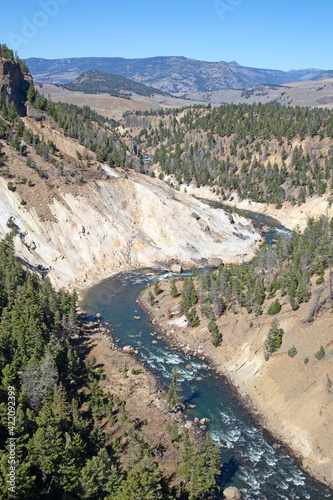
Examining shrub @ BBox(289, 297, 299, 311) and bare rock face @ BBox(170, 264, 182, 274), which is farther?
bare rock face @ BBox(170, 264, 182, 274)

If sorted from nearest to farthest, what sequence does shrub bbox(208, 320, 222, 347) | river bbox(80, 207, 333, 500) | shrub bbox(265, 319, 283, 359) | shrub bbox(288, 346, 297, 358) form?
1. river bbox(80, 207, 333, 500)
2. shrub bbox(288, 346, 297, 358)
3. shrub bbox(265, 319, 283, 359)
4. shrub bbox(208, 320, 222, 347)

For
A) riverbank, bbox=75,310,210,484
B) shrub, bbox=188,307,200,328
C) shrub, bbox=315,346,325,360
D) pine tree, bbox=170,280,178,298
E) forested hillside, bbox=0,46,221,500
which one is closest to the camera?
forested hillside, bbox=0,46,221,500

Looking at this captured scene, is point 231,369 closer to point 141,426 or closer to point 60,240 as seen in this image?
point 141,426

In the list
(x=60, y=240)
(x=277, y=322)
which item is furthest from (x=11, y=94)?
(x=277, y=322)

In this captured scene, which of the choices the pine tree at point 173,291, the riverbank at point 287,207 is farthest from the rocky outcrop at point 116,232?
the riverbank at point 287,207

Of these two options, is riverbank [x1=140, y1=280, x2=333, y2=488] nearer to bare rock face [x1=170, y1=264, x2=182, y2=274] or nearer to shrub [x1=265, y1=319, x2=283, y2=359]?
shrub [x1=265, y1=319, x2=283, y2=359]

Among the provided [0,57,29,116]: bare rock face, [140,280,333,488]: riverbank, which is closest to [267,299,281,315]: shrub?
[140,280,333,488]: riverbank

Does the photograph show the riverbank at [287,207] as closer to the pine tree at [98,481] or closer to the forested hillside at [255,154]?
the forested hillside at [255,154]
